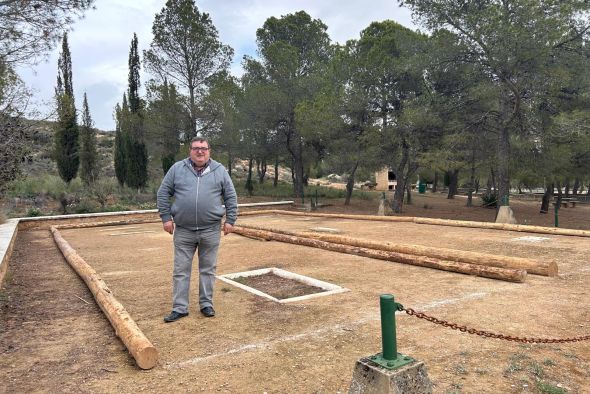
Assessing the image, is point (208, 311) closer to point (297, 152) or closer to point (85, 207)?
point (85, 207)

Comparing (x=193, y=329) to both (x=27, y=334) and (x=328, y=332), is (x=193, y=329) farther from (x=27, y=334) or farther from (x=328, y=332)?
(x=27, y=334)

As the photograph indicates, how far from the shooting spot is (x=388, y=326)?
252 centimetres

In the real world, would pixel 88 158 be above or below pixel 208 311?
above

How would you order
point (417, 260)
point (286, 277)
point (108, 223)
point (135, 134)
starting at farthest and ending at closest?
1. point (135, 134)
2. point (108, 223)
3. point (417, 260)
4. point (286, 277)

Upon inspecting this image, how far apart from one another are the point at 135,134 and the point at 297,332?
89.6 feet

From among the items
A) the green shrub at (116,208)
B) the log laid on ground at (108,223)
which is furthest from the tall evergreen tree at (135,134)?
the log laid on ground at (108,223)

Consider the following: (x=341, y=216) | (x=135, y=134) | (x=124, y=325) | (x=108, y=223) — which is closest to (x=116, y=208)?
(x=108, y=223)

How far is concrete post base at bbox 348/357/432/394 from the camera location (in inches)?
94.7

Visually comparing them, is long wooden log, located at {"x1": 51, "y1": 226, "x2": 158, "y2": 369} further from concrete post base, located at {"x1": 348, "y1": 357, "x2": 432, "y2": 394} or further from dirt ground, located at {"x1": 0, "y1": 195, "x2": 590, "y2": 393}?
concrete post base, located at {"x1": 348, "y1": 357, "x2": 432, "y2": 394}

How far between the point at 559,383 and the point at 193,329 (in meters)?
3.14

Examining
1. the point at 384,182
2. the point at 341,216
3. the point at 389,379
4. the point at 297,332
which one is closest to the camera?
the point at 389,379

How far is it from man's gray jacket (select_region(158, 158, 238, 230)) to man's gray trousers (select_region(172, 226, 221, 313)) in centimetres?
9

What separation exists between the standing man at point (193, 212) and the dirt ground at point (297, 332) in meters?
0.47

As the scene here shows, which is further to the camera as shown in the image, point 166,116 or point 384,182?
point 384,182
